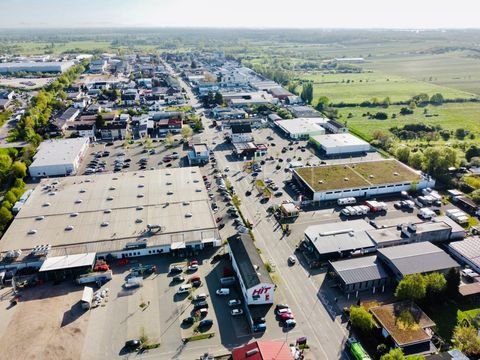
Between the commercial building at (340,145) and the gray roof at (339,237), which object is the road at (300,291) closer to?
the gray roof at (339,237)

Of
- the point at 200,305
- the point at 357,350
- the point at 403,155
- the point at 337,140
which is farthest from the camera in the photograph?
the point at 337,140

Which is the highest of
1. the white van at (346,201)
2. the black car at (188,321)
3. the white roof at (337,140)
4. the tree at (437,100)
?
the tree at (437,100)

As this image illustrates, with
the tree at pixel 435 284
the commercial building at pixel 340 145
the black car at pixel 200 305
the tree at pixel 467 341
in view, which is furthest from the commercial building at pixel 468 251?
the commercial building at pixel 340 145

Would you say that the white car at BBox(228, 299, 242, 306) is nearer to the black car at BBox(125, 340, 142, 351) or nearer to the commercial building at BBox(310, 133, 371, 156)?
the black car at BBox(125, 340, 142, 351)

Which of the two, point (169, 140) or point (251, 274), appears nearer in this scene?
point (251, 274)

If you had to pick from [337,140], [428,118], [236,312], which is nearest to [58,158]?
[236,312]

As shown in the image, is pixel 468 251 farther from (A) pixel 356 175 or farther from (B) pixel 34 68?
(B) pixel 34 68
